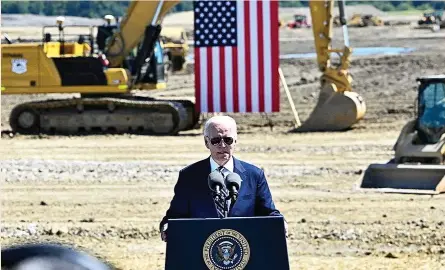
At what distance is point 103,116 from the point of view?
23000mm

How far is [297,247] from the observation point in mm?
10781

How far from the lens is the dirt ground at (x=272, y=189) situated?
10.7 metres

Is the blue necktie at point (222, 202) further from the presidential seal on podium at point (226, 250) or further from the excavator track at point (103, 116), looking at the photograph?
the excavator track at point (103, 116)

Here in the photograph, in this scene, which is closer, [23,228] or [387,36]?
[23,228]

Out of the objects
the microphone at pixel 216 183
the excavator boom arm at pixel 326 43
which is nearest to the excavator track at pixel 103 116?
the excavator boom arm at pixel 326 43

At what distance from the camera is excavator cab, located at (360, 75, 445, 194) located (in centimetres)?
1457

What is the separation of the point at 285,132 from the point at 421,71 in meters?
13.1

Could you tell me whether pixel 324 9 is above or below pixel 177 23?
above

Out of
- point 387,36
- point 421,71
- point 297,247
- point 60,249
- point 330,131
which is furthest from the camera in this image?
point 387,36

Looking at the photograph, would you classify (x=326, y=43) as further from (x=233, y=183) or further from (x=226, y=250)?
(x=226, y=250)

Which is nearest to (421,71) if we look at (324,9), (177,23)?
(324,9)

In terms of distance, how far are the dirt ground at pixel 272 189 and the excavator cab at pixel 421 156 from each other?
0.40m

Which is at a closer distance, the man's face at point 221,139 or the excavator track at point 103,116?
the man's face at point 221,139

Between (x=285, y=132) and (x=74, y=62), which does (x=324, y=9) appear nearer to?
(x=285, y=132)
